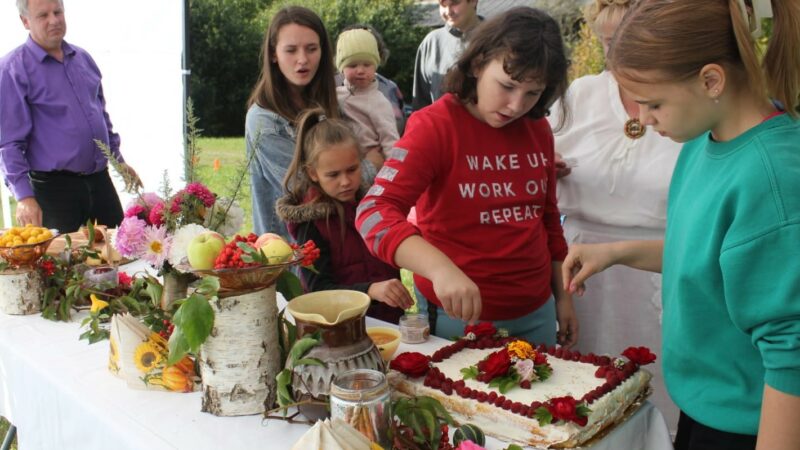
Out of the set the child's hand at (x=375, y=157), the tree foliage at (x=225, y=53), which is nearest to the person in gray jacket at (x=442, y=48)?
the child's hand at (x=375, y=157)

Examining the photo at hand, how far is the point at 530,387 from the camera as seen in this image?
1229mm

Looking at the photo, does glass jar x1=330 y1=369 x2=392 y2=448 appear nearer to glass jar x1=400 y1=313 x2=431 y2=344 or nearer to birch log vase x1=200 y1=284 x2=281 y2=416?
birch log vase x1=200 y1=284 x2=281 y2=416

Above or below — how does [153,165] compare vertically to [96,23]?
below

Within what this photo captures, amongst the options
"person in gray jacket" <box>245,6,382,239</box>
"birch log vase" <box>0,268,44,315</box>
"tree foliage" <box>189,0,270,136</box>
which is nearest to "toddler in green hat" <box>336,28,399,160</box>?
"person in gray jacket" <box>245,6,382,239</box>

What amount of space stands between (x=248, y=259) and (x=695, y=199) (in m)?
0.80

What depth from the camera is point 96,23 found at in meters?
4.33

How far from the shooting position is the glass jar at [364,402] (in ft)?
3.41

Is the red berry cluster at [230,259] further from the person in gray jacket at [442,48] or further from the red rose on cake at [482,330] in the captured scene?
the person in gray jacket at [442,48]

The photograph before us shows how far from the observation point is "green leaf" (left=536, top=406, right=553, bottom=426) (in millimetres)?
1107

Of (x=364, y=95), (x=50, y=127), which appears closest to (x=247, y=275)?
(x=364, y=95)

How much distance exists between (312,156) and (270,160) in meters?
0.40

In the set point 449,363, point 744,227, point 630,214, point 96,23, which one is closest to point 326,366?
point 449,363

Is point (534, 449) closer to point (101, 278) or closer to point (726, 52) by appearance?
point (726, 52)

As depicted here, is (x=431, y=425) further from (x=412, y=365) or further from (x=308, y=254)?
(x=308, y=254)
